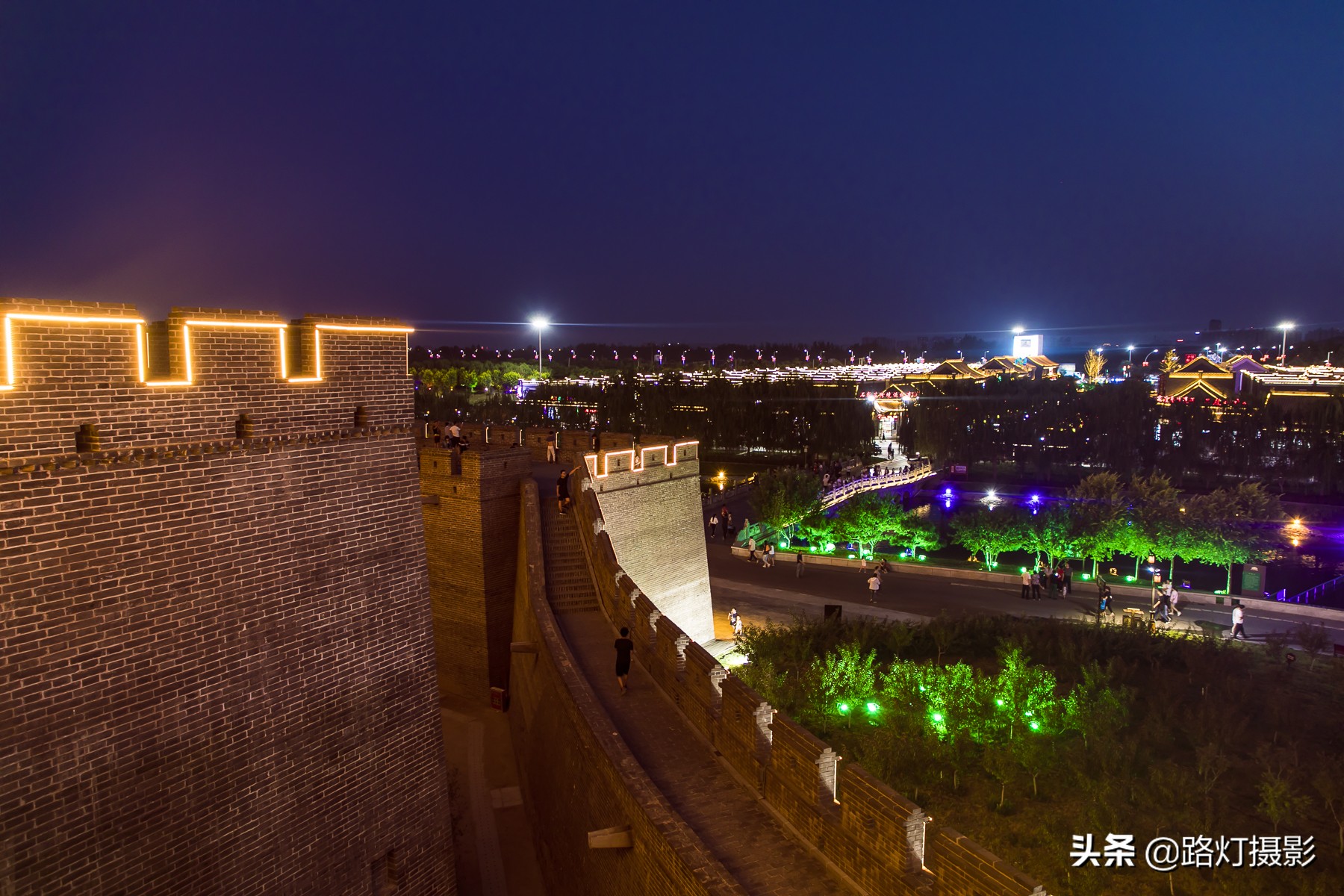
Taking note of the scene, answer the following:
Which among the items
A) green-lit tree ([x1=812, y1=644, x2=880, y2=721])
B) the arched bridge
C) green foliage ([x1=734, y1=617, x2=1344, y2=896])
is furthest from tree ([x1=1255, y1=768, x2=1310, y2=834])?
the arched bridge

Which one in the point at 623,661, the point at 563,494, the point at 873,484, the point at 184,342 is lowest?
the point at 873,484

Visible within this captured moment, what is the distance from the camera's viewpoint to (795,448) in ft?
213

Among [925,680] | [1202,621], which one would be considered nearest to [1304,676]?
[1202,621]

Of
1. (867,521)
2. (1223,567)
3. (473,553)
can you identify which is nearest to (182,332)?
(473,553)

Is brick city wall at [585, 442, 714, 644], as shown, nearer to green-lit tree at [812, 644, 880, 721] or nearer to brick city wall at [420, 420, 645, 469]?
brick city wall at [420, 420, 645, 469]

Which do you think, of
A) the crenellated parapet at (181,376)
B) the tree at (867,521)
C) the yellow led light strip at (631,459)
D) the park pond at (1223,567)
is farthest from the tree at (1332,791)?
the tree at (867,521)

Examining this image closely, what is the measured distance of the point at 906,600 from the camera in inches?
902

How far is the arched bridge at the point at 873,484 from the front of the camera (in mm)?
36475

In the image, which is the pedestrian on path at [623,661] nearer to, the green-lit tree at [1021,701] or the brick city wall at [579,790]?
the brick city wall at [579,790]

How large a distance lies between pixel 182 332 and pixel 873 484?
40.6 meters

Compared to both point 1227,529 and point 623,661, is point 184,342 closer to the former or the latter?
point 623,661

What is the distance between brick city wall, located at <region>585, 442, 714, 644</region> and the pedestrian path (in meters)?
5.89

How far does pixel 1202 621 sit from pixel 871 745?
13.1 metres

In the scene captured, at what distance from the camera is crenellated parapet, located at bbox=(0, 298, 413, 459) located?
4.96 m
